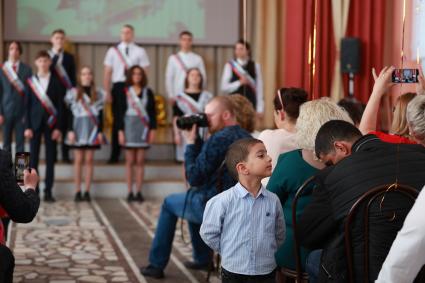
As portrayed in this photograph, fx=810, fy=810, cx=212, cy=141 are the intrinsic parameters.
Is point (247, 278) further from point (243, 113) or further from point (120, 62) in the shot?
point (120, 62)

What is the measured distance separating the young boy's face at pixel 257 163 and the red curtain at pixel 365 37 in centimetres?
370

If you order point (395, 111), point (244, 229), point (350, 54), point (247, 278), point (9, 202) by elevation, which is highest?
point (350, 54)

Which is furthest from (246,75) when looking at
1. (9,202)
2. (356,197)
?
(356,197)

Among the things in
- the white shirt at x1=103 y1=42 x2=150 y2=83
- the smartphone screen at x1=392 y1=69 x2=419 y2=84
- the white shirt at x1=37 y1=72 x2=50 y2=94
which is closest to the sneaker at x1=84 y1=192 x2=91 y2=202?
the white shirt at x1=37 y1=72 x2=50 y2=94

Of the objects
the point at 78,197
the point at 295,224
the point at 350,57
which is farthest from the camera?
the point at 78,197

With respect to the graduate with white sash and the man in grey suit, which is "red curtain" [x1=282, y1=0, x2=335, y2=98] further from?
the man in grey suit

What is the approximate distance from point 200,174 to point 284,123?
0.56 m

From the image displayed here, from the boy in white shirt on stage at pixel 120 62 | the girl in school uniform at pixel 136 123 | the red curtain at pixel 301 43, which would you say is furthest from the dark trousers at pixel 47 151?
the red curtain at pixel 301 43

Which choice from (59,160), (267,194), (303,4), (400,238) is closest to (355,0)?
(303,4)

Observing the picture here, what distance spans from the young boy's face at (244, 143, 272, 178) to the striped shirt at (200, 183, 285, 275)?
0.26ft

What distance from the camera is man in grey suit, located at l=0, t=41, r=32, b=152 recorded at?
772 centimetres

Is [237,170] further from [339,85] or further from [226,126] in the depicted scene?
[339,85]

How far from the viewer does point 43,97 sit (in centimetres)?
770

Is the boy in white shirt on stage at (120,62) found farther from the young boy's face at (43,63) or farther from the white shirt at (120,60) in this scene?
the young boy's face at (43,63)
